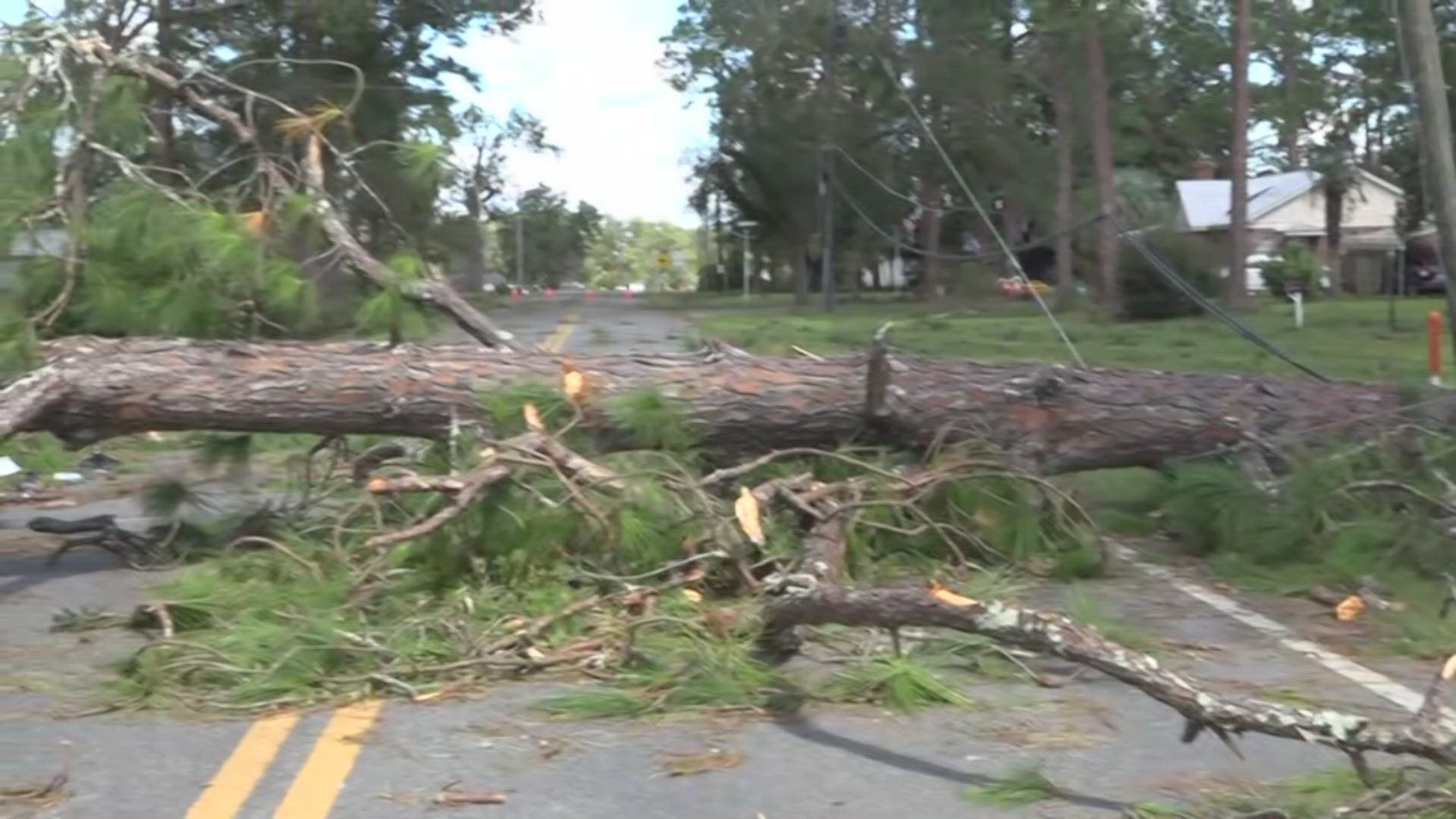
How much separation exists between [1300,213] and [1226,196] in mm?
2618

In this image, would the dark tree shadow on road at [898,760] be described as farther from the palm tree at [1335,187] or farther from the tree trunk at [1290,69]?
the palm tree at [1335,187]

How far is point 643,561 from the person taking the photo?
304 inches

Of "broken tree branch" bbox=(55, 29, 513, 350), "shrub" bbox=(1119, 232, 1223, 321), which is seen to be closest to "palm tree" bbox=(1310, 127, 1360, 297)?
"shrub" bbox=(1119, 232, 1223, 321)

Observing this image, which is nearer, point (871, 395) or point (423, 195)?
point (871, 395)

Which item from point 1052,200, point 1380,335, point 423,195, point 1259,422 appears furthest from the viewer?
point 1052,200

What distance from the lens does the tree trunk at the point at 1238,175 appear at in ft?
111

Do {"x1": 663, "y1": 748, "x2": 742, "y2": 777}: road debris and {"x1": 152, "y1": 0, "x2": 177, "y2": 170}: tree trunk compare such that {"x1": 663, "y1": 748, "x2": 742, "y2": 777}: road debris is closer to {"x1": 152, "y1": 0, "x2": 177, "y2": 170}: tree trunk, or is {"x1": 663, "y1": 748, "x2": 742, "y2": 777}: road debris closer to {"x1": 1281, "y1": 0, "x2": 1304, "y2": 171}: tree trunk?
{"x1": 152, "y1": 0, "x2": 177, "y2": 170}: tree trunk

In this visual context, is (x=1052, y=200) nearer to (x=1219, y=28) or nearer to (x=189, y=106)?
(x=1219, y=28)

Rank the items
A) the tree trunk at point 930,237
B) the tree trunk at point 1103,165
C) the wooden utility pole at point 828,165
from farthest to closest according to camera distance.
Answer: the tree trunk at point 930,237 → the wooden utility pole at point 828,165 → the tree trunk at point 1103,165

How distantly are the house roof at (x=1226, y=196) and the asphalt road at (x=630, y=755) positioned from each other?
53.0 meters

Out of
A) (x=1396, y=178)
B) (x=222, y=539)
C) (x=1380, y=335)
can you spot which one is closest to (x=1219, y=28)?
(x=1380, y=335)

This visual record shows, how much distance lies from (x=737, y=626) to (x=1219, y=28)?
1480 inches

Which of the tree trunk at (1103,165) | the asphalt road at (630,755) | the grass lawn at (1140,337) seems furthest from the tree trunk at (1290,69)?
the asphalt road at (630,755)

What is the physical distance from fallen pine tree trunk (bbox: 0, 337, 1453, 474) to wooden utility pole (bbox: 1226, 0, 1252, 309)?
83.4 feet
